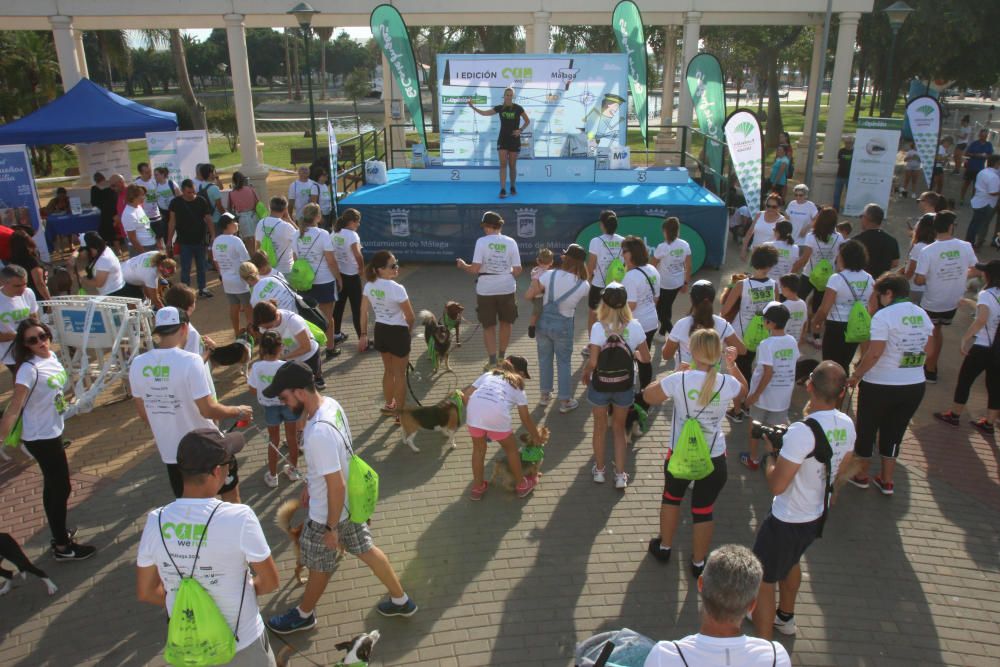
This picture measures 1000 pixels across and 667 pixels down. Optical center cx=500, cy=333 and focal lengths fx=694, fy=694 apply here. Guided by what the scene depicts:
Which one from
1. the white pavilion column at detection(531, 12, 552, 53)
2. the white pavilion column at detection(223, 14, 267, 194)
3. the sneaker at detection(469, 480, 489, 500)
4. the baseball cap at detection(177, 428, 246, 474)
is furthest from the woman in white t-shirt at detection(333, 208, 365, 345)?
the white pavilion column at detection(531, 12, 552, 53)

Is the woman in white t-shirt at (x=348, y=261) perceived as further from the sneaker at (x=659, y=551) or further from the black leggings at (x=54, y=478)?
the sneaker at (x=659, y=551)

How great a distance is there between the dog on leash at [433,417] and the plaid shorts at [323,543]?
2320mm

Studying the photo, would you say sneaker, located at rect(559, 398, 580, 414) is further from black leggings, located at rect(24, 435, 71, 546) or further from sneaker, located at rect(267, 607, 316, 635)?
black leggings, located at rect(24, 435, 71, 546)

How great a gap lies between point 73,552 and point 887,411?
6337mm

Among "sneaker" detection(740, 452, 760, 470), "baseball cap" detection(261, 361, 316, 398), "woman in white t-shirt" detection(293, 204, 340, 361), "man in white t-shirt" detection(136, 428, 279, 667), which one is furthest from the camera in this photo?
"woman in white t-shirt" detection(293, 204, 340, 361)

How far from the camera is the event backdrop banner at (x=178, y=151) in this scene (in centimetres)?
1346

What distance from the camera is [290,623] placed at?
169 inches

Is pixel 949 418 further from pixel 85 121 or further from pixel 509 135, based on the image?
pixel 85 121

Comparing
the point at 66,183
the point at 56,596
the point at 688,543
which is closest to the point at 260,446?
the point at 56,596

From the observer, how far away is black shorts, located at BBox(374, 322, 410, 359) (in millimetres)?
6613

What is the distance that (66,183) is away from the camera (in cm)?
2055

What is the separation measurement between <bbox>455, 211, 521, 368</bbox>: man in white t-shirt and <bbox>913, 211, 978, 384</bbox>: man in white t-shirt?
4.29m

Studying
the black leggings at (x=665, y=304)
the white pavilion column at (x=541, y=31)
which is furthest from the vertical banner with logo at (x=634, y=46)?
the black leggings at (x=665, y=304)

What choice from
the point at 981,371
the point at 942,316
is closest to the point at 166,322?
the point at 981,371
